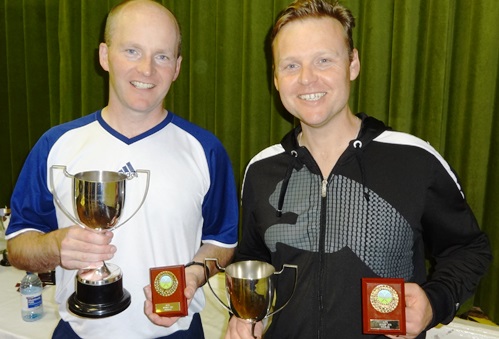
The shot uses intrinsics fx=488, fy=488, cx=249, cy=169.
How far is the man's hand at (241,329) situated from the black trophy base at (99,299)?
326mm

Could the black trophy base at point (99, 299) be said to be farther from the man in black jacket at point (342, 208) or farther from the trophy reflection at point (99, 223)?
the man in black jacket at point (342, 208)

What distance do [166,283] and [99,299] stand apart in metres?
0.21

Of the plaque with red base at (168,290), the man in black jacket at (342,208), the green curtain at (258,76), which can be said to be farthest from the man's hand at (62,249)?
the green curtain at (258,76)

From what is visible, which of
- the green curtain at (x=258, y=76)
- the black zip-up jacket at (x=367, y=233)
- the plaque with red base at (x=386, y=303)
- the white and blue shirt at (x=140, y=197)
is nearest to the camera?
the plaque with red base at (x=386, y=303)

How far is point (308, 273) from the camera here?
4.51ft

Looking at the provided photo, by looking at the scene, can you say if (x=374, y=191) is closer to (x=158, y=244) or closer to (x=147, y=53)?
(x=158, y=244)

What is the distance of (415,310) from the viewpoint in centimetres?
122

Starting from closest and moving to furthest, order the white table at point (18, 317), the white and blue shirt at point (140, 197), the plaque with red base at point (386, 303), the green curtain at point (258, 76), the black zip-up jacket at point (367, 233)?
the plaque with red base at point (386, 303) < the black zip-up jacket at point (367, 233) < the white and blue shirt at point (140, 197) < the white table at point (18, 317) < the green curtain at point (258, 76)

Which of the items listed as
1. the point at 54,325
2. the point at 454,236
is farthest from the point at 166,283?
the point at 54,325

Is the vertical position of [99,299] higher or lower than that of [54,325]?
higher

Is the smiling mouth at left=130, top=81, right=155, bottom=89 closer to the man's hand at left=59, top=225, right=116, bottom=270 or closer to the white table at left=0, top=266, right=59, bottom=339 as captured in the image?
the man's hand at left=59, top=225, right=116, bottom=270

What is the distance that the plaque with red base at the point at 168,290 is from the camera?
1.36 meters

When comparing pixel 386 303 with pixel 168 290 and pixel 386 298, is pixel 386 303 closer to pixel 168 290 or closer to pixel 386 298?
pixel 386 298

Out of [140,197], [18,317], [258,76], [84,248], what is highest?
[258,76]
